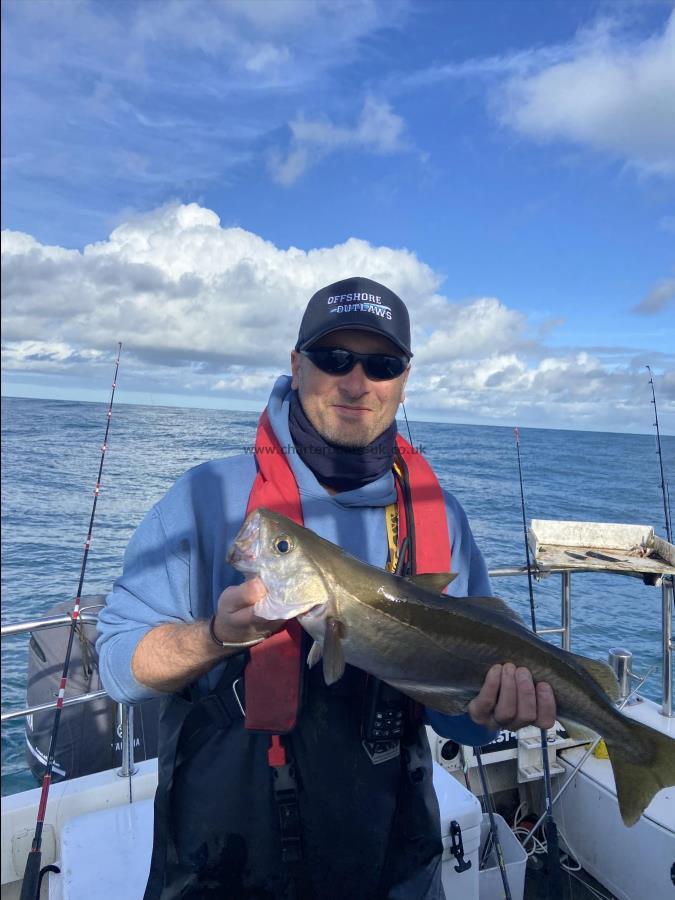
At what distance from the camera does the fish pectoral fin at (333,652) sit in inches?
79.1

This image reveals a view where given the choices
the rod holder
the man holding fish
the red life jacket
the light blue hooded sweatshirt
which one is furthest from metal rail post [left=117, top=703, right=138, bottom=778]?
the rod holder

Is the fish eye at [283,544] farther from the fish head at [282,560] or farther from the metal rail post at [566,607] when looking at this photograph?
the metal rail post at [566,607]

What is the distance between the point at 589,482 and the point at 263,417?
38.5 m

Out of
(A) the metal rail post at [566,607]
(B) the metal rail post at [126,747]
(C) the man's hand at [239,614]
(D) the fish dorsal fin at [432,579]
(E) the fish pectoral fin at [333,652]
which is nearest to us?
(C) the man's hand at [239,614]

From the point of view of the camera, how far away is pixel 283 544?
6.93ft

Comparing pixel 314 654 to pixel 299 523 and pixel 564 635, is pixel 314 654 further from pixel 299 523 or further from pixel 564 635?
pixel 564 635

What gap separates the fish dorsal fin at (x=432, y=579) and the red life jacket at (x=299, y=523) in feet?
0.43

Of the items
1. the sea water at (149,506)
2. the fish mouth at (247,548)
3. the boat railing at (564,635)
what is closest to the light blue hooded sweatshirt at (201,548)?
the fish mouth at (247,548)

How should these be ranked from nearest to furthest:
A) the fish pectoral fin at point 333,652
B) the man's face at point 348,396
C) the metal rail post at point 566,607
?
1. the fish pectoral fin at point 333,652
2. the man's face at point 348,396
3. the metal rail post at point 566,607

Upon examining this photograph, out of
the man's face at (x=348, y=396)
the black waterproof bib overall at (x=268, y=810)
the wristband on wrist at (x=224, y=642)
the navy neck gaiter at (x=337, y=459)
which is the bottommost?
the black waterproof bib overall at (x=268, y=810)

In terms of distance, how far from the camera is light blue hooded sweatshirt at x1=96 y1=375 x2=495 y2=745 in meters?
2.13

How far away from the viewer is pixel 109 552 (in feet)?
55.5

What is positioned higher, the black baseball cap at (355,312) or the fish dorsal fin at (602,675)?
the black baseball cap at (355,312)

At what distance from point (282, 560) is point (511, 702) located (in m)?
1.00
